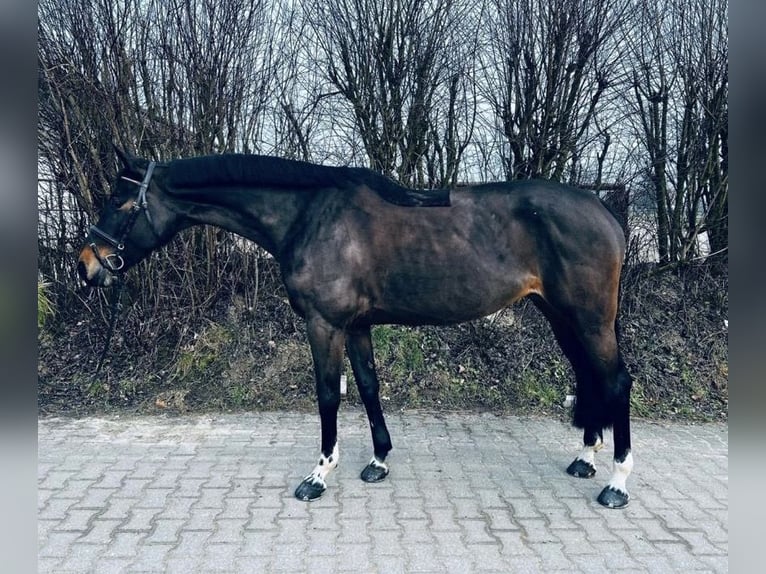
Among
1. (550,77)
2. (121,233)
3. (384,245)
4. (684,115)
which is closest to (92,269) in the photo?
(121,233)

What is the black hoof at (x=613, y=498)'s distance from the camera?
3230mm

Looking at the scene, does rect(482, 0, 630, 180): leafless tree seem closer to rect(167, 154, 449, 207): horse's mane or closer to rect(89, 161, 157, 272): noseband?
rect(167, 154, 449, 207): horse's mane

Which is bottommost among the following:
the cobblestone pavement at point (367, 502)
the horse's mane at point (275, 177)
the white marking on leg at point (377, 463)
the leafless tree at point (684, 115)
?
the cobblestone pavement at point (367, 502)

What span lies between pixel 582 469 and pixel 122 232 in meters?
3.22

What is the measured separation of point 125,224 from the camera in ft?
11.0

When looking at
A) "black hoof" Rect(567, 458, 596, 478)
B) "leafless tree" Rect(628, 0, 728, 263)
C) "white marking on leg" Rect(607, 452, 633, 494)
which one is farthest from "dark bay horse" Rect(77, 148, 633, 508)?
"leafless tree" Rect(628, 0, 728, 263)

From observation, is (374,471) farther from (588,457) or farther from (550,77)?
(550,77)

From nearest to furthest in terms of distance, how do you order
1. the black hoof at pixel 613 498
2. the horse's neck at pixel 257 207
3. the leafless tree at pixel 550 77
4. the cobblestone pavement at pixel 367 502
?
the cobblestone pavement at pixel 367 502 < the black hoof at pixel 613 498 < the horse's neck at pixel 257 207 < the leafless tree at pixel 550 77

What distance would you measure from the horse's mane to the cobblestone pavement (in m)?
1.79

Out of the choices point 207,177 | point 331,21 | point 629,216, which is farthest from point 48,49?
point 629,216

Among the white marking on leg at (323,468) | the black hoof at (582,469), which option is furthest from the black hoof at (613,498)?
the white marking on leg at (323,468)

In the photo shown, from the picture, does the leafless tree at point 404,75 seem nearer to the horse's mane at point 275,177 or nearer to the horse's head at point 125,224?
the horse's mane at point 275,177

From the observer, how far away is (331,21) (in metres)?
5.69
